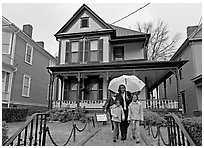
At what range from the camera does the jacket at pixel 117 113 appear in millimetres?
6027

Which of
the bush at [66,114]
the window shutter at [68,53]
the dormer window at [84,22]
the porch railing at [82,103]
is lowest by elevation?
the bush at [66,114]

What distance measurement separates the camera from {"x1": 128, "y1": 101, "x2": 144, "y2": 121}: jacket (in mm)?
6020

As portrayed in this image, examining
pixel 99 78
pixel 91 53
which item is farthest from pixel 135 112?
pixel 91 53

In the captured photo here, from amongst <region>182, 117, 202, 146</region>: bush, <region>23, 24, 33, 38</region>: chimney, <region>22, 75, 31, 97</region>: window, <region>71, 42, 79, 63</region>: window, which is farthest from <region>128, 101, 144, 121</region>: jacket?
<region>23, 24, 33, 38</region>: chimney

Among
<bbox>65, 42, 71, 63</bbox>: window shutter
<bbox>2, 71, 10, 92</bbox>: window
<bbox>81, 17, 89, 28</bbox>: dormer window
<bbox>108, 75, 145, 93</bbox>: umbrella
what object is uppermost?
<bbox>81, 17, 89, 28</bbox>: dormer window

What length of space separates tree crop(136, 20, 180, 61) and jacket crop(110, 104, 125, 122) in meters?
24.9

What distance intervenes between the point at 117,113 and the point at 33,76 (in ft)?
48.8

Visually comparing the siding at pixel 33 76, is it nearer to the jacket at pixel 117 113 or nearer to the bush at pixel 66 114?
the bush at pixel 66 114

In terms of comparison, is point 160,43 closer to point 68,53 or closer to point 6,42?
point 68,53

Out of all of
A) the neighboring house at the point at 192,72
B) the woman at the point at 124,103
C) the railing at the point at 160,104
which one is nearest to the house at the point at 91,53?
the railing at the point at 160,104

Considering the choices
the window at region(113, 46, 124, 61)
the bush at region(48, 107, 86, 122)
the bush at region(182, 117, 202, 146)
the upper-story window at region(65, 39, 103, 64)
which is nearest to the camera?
the bush at region(182, 117, 202, 146)

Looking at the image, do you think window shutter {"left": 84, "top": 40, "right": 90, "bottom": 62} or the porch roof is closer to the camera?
the porch roof

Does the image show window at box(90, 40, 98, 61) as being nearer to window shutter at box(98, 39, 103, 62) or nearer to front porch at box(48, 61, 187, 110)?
window shutter at box(98, 39, 103, 62)

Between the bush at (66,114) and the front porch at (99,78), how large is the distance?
19.8 inches
